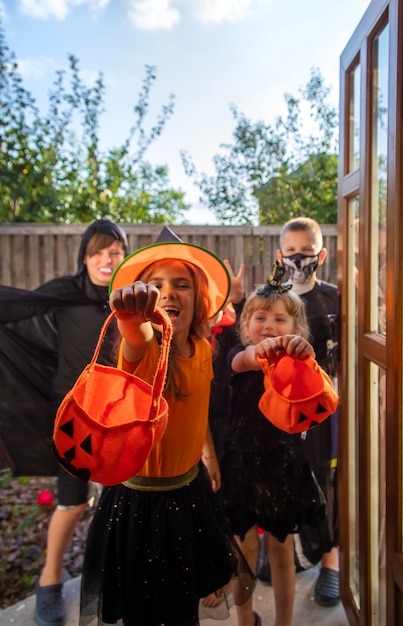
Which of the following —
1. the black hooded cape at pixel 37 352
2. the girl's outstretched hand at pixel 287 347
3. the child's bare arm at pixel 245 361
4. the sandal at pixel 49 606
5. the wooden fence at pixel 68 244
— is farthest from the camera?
the wooden fence at pixel 68 244

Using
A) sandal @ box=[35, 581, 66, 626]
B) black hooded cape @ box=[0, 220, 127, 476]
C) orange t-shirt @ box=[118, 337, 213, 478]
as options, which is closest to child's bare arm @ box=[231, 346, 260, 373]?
orange t-shirt @ box=[118, 337, 213, 478]

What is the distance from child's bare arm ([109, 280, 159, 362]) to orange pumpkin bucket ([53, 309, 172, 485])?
A: 45 mm

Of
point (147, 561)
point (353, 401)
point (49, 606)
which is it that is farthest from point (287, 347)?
point (49, 606)

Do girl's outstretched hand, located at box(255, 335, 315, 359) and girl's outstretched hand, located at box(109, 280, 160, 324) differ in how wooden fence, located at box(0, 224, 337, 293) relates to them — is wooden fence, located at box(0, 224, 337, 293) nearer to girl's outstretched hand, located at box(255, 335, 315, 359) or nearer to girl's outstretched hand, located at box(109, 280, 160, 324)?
girl's outstretched hand, located at box(255, 335, 315, 359)

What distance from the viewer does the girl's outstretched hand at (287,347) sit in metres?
1.35

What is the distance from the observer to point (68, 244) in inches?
169

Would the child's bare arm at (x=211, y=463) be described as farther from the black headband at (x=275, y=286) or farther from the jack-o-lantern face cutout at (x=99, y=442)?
the jack-o-lantern face cutout at (x=99, y=442)

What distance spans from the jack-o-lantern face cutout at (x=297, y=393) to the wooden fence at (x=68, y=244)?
2804 mm

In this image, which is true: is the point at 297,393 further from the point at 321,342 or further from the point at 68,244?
the point at 68,244

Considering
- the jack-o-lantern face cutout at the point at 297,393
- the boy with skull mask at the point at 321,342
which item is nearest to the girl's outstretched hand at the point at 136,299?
the jack-o-lantern face cutout at the point at 297,393

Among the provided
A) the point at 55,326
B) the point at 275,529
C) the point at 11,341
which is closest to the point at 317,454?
the point at 275,529

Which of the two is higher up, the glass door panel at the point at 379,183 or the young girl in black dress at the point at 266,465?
the glass door panel at the point at 379,183

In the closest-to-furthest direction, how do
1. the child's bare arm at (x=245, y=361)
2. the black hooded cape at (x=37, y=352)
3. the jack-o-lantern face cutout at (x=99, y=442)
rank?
the jack-o-lantern face cutout at (x=99, y=442), the child's bare arm at (x=245, y=361), the black hooded cape at (x=37, y=352)

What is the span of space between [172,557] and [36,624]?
1147 mm
